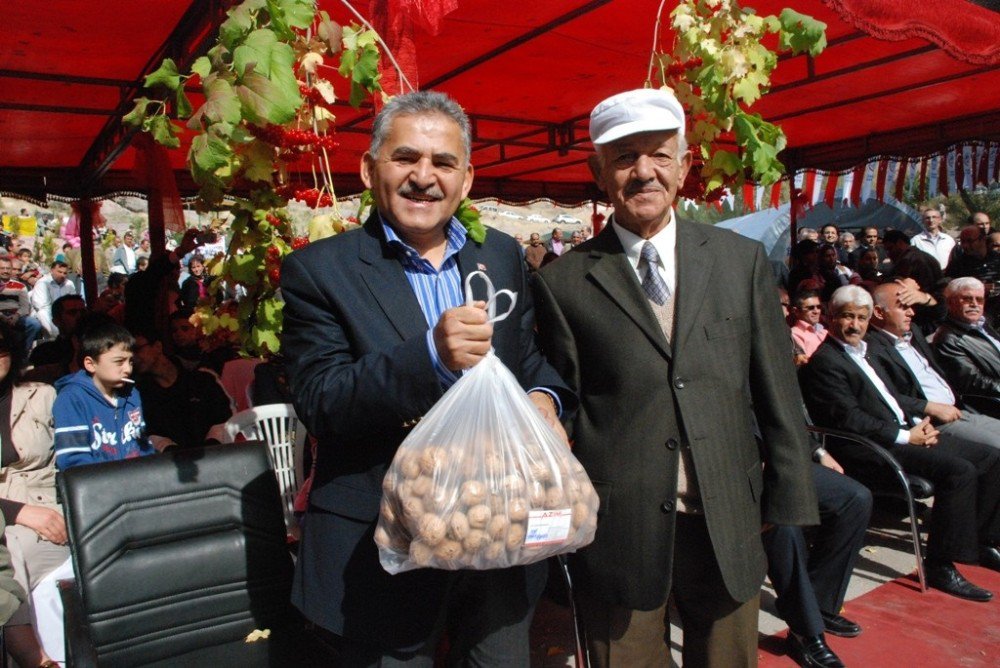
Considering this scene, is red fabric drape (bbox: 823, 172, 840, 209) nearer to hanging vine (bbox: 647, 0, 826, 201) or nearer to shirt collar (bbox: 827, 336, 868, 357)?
shirt collar (bbox: 827, 336, 868, 357)

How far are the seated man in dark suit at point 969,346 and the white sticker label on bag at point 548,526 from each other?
13.7ft

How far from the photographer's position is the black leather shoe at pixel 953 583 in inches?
136

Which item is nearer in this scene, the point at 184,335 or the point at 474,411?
the point at 474,411

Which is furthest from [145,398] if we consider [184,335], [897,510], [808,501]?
[897,510]

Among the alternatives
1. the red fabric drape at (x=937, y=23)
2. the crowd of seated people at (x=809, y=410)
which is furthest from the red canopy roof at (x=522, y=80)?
the crowd of seated people at (x=809, y=410)

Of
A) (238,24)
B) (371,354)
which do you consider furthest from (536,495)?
(238,24)

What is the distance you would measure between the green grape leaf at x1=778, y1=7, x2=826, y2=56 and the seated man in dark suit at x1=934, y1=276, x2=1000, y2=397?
2.68 metres

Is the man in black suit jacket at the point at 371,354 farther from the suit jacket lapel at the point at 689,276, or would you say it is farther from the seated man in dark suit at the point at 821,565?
the seated man in dark suit at the point at 821,565

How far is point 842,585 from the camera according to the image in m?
3.18

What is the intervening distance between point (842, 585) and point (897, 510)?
91cm

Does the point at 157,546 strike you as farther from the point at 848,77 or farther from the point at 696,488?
the point at 848,77

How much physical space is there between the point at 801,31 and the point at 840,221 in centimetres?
1595

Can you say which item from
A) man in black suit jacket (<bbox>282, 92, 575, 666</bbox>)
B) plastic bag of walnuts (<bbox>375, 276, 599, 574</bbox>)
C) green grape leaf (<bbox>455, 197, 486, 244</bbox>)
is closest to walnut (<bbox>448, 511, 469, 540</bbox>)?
plastic bag of walnuts (<bbox>375, 276, 599, 574</bbox>)

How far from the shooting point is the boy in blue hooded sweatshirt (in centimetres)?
311
